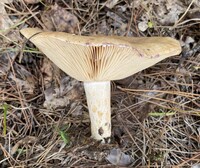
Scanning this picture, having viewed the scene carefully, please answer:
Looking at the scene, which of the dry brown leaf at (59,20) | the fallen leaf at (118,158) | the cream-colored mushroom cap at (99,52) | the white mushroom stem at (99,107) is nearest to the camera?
the cream-colored mushroom cap at (99,52)

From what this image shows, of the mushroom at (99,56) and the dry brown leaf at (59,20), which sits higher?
the dry brown leaf at (59,20)

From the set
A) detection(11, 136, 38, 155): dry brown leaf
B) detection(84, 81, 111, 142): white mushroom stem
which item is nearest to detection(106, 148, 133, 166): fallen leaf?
detection(84, 81, 111, 142): white mushroom stem

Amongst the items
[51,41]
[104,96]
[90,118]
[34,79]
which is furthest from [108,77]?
[34,79]

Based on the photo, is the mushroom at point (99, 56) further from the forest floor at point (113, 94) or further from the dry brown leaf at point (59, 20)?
the dry brown leaf at point (59, 20)

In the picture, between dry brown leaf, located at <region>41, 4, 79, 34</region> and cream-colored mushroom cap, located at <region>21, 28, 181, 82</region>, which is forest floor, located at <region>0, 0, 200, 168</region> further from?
cream-colored mushroom cap, located at <region>21, 28, 181, 82</region>

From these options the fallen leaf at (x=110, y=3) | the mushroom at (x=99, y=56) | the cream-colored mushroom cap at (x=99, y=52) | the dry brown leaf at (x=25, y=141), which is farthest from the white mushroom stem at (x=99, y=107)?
the fallen leaf at (x=110, y=3)

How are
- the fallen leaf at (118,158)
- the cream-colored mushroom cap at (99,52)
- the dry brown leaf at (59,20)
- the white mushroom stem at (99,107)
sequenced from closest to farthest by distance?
the cream-colored mushroom cap at (99,52)
the white mushroom stem at (99,107)
the fallen leaf at (118,158)
the dry brown leaf at (59,20)

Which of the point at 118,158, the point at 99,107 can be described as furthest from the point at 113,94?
the point at 118,158

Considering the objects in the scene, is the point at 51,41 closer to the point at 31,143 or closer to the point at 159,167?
the point at 31,143
